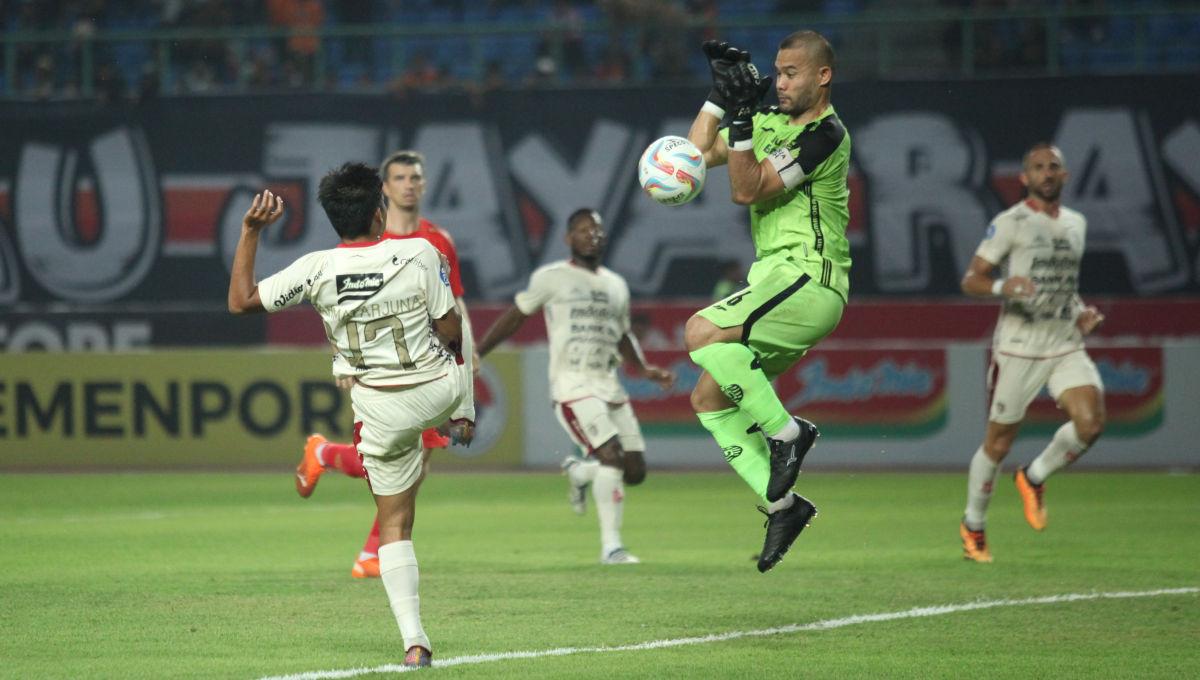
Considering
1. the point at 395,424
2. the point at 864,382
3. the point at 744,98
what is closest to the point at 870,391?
the point at 864,382

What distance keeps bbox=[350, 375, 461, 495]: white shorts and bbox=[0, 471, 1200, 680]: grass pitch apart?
747mm

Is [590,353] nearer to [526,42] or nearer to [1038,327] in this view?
[1038,327]

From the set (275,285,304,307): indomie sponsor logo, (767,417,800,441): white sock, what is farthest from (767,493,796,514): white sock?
(275,285,304,307): indomie sponsor logo

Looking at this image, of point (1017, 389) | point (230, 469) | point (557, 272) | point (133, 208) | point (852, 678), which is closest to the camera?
point (852, 678)

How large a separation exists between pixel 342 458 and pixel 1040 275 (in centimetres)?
470

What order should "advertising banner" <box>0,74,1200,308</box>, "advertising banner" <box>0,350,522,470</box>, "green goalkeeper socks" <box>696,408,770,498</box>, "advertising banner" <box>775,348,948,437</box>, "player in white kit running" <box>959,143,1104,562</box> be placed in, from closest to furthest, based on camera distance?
"green goalkeeper socks" <box>696,408,770,498</box> < "player in white kit running" <box>959,143,1104,562</box> < "advertising banner" <box>775,348,948,437</box> < "advertising banner" <box>0,350,522,470</box> < "advertising banner" <box>0,74,1200,308</box>

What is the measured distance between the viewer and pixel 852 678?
6.36 m

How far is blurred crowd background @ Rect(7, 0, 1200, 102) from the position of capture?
2245cm

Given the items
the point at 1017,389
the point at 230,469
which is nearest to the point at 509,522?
the point at 1017,389

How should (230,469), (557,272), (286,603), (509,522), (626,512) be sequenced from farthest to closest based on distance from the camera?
(230,469) < (626,512) < (509,522) < (557,272) < (286,603)

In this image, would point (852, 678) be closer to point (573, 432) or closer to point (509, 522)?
point (573, 432)

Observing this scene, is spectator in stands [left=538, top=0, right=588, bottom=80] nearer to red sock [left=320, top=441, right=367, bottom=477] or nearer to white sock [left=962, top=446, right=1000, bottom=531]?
white sock [left=962, top=446, right=1000, bottom=531]

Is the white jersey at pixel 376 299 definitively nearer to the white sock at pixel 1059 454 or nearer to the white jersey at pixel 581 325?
the white jersey at pixel 581 325

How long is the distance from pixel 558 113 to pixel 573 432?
1267cm
